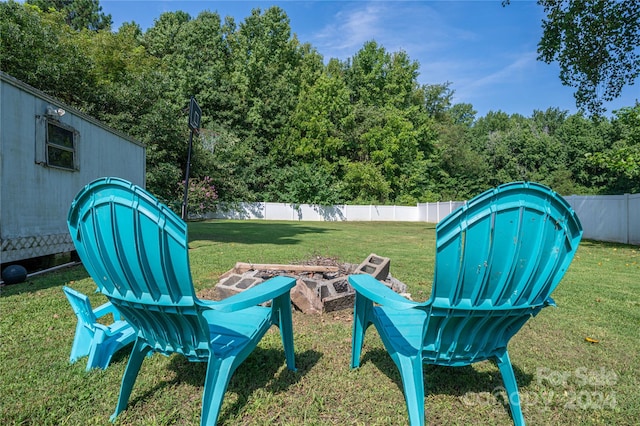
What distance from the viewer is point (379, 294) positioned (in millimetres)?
1890

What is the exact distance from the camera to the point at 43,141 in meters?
5.40

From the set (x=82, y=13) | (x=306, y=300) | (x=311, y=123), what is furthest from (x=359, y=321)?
(x=82, y=13)

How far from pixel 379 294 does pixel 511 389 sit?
0.84 metres

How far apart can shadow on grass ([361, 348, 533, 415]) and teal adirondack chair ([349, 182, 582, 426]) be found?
615 millimetres

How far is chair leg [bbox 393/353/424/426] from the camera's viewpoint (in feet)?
→ 5.25

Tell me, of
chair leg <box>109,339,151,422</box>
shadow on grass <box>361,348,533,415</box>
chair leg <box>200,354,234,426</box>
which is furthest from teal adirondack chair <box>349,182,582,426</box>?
chair leg <box>109,339,151,422</box>

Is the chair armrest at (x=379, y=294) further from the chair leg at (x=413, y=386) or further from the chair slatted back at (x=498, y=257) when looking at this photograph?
the chair leg at (x=413, y=386)

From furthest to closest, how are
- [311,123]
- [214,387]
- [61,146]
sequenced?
[311,123]
[61,146]
[214,387]

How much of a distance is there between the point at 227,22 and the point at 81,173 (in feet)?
106

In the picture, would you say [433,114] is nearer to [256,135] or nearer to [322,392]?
[256,135]

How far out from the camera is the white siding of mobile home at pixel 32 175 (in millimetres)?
4734

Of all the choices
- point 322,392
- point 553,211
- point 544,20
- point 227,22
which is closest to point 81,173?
point 322,392

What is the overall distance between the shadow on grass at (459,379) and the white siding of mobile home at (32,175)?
5.31 m

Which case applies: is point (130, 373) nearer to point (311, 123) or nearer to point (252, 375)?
point (252, 375)
